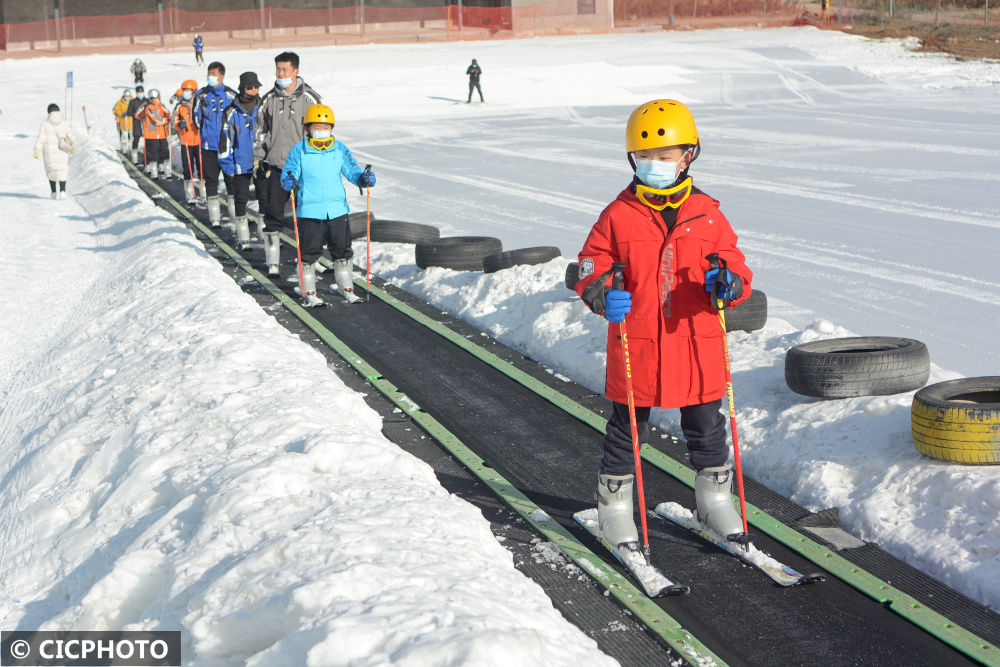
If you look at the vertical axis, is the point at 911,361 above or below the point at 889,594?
above

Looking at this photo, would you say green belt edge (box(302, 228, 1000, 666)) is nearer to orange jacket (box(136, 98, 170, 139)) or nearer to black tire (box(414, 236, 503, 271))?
black tire (box(414, 236, 503, 271))

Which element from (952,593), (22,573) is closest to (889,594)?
(952,593)

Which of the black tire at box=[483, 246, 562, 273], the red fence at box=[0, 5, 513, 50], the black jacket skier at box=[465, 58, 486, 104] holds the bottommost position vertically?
the black tire at box=[483, 246, 562, 273]

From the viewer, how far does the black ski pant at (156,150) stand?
25328 mm

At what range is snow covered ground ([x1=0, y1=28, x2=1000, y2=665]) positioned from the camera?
13.0 ft

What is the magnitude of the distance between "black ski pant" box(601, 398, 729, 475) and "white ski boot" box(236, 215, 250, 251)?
10632 millimetres

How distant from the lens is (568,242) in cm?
1399

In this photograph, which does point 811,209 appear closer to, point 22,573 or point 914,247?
point 914,247

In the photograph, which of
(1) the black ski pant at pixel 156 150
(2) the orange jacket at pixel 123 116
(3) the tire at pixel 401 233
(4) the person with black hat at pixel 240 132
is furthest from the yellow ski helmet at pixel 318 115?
(2) the orange jacket at pixel 123 116

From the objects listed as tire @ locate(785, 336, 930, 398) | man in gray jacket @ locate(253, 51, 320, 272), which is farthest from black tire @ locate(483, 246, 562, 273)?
tire @ locate(785, 336, 930, 398)

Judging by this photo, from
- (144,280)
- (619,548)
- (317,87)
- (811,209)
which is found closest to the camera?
(619,548)

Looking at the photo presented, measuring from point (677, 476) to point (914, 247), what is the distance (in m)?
7.56

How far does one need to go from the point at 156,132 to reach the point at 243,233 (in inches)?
441

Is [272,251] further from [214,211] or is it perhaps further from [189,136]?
[189,136]
